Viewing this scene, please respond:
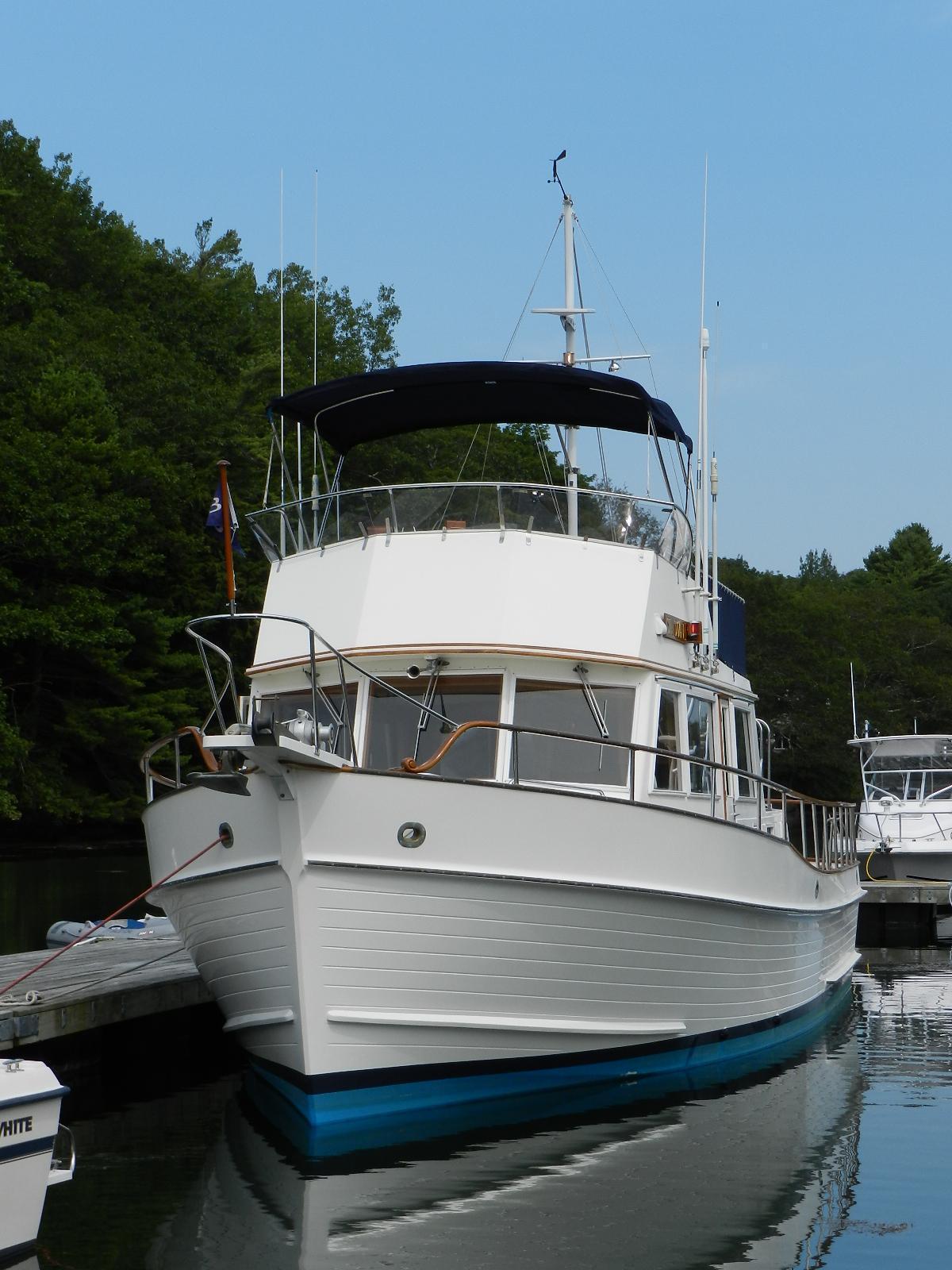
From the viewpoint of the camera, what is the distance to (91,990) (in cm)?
1167

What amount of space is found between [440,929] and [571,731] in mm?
2314

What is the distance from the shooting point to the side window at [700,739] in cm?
1180

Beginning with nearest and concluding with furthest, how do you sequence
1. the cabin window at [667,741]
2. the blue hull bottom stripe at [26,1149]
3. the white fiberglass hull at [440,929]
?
the blue hull bottom stripe at [26,1149]
the white fiberglass hull at [440,929]
the cabin window at [667,741]

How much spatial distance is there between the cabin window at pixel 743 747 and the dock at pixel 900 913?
32.5 ft

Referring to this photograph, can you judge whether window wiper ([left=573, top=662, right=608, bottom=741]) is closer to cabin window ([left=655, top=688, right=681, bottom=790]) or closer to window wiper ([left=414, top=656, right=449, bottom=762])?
cabin window ([left=655, top=688, right=681, bottom=790])

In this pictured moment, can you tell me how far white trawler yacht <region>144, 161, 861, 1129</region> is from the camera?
9188 mm

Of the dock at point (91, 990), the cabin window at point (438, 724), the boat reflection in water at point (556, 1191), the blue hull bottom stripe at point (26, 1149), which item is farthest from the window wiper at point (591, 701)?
the blue hull bottom stripe at point (26, 1149)

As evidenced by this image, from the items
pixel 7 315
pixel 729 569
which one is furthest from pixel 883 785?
pixel 729 569

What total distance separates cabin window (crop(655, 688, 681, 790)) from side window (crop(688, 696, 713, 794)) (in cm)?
22

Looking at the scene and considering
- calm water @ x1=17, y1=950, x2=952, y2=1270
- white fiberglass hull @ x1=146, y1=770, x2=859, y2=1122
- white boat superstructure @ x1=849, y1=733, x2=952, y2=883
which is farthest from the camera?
white boat superstructure @ x1=849, y1=733, x2=952, y2=883

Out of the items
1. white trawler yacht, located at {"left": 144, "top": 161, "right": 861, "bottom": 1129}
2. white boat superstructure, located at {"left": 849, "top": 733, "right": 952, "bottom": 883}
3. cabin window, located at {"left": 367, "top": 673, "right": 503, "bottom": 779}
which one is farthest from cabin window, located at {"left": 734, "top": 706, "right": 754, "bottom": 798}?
white boat superstructure, located at {"left": 849, "top": 733, "right": 952, "bottom": 883}

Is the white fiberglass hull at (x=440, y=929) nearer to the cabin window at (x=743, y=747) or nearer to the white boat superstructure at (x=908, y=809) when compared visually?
the cabin window at (x=743, y=747)

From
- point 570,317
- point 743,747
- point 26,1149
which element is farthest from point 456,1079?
point 570,317

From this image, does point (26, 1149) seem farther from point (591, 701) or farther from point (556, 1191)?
point (591, 701)
